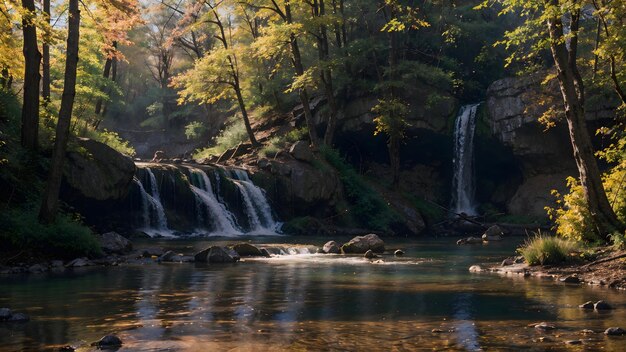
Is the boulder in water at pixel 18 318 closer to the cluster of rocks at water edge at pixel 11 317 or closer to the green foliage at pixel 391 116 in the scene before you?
the cluster of rocks at water edge at pixel 11 317

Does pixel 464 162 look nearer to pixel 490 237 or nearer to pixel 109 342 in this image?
pixel 490 237

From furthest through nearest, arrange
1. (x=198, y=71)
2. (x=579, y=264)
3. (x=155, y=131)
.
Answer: (x=155, y=131), (x=198, y=71), (x=579, y=264)

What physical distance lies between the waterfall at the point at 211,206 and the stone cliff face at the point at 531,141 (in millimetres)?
17289

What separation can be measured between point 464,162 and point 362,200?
9.08m

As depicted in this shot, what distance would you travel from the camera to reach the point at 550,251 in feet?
53.4

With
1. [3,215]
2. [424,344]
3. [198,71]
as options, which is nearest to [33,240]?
[3,215]

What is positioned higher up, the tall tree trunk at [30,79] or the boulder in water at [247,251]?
the tall tree trunk at [30,79]

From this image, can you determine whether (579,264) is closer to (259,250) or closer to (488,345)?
(488,345)

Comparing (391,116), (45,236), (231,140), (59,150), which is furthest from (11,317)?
(231,140)

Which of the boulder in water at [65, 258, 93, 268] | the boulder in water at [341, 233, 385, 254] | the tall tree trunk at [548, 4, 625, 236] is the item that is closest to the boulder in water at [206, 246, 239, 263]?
the boulder in water at [65, 258, 93, 268]

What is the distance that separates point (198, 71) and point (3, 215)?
22858 mm

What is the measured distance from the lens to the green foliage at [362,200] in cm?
3612

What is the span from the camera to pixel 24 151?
68.7 feet

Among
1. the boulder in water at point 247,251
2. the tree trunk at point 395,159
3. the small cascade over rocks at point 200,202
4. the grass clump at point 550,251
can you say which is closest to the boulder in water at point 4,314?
the grass clump at point 550,251
